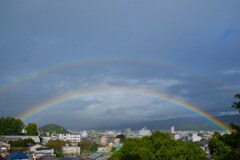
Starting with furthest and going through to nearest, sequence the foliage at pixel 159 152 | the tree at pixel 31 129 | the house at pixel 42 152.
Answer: the tree at pixel 31 129 < the house at pixel 42 152 < the foliage at pixel 159 152

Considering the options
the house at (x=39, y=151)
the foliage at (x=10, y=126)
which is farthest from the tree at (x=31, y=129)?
the house at (x=39, y=151)

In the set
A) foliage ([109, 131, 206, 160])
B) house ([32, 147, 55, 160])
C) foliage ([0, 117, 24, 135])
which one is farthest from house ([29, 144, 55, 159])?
foliage ([109, 131, 206, 160])

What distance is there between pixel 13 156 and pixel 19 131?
49792mm

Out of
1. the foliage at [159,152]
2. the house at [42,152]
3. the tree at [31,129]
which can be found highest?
the tree at [31,129]

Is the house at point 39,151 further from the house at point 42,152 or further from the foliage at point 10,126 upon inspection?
the foliage at point 10,126

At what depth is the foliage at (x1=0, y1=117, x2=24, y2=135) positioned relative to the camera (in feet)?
261

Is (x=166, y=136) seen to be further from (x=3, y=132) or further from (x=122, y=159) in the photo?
(x=3, y=132)

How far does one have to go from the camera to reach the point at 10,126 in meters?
80.9

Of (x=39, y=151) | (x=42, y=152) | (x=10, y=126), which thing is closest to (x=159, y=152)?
(x=42, y=152)

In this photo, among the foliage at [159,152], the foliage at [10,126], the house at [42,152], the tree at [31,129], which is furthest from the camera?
the tree at [31,129]

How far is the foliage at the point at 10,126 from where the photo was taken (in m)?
79.5

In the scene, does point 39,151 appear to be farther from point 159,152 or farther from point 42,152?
point 159,152

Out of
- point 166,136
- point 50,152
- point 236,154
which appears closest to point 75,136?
point 50,152

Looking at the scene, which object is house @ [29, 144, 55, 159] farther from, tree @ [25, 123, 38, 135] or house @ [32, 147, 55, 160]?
tree @ [25, 123, 38, 135]
